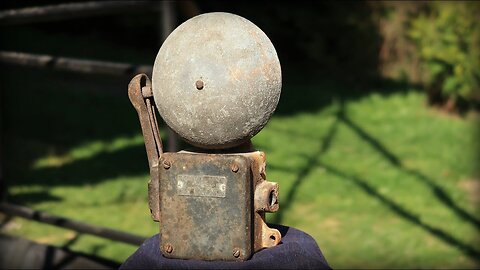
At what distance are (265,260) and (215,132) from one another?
1.50 ft

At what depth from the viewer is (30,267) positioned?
4734 millimetres

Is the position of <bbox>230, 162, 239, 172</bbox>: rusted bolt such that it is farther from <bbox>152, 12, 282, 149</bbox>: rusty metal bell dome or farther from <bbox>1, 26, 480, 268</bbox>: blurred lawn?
<bbox>1, 26, 480, 268</bbox>: blurred lawn

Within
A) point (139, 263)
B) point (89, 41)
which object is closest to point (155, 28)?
point (89, 41)

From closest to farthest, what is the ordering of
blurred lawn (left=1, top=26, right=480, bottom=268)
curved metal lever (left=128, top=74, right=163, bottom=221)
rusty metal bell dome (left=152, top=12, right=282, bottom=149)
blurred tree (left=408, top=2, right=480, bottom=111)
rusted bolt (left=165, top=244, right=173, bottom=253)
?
1. rusty metal bell dome (left=152, top=12, right=282, bottom=149)
2. rusted bolt (left=165, top=244, right=173, bottom=253)
3. curved metal lever (left=128, top=74, right=163, bottom=221)
4. blurred lawn (left=1, top=26, right=480, bottom=268)
5. blurred tree (left=408, top=2, right=480, bottom=111)

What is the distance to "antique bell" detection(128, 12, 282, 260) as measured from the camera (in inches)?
107

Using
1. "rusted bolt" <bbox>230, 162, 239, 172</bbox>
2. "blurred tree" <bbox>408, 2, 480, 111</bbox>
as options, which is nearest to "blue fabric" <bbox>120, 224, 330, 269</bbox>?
"rusted bolt" <bbox>230, 162, 239, 172</bbox>

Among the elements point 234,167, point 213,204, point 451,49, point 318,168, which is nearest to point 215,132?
point 234,167

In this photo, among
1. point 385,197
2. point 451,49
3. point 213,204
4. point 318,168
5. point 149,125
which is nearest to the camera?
point 213,204

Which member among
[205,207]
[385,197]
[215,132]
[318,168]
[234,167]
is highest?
[215,132]

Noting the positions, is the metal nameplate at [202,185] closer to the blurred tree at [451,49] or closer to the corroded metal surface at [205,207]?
the corroded metal surface at [205,207]

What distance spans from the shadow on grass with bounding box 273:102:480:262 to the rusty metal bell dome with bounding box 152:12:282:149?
310cm

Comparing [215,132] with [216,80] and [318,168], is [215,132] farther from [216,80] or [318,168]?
[318,168]

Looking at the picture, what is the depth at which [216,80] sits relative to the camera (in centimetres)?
271

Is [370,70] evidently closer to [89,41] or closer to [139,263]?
[89,41]
